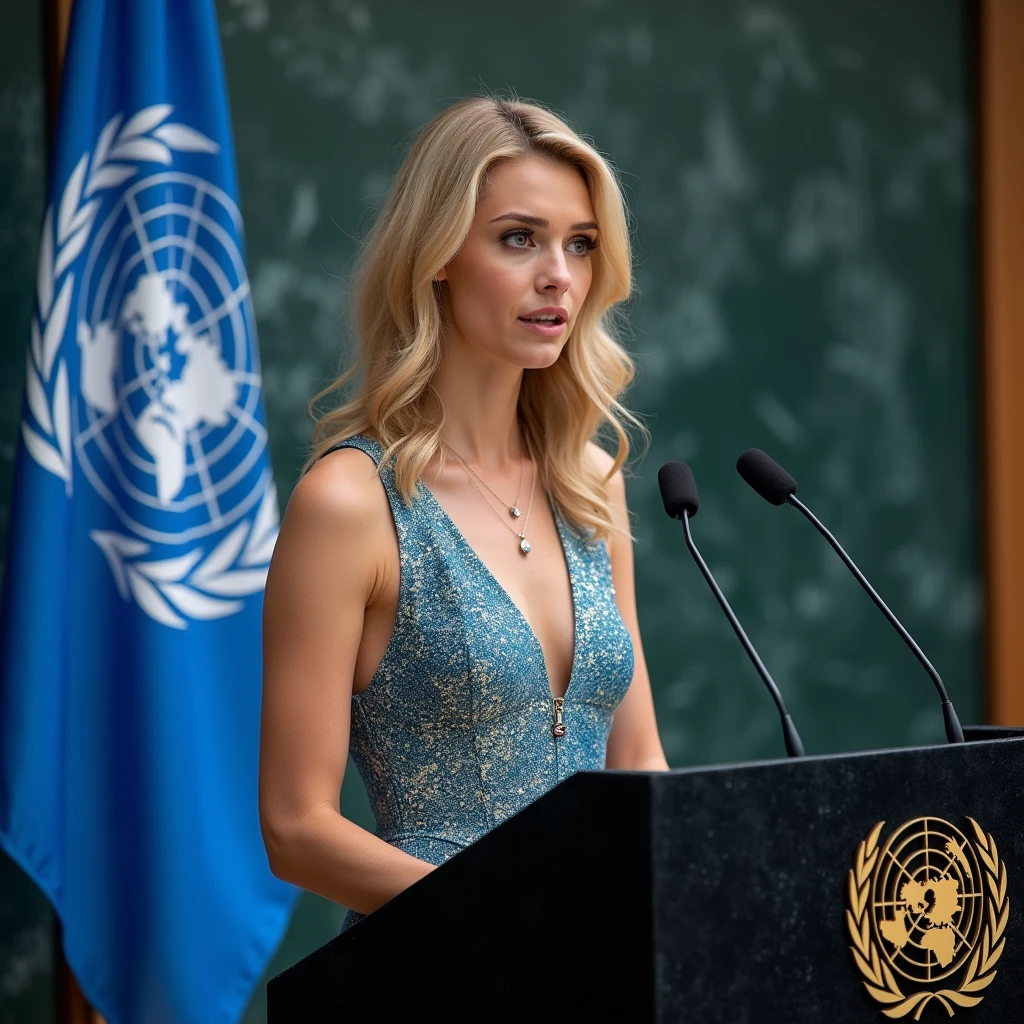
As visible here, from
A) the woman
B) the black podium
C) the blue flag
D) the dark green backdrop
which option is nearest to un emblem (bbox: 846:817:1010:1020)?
the black podium

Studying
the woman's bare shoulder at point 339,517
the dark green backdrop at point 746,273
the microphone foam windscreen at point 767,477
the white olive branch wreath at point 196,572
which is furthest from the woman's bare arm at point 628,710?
the dark green backdrop at point 746,273

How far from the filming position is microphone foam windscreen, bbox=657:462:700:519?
1589mm

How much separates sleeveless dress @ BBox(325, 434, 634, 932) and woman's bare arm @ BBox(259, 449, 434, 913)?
3.2 inches

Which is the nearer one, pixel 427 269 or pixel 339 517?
pixel 339 517

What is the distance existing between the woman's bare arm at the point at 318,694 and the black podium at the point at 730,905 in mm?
274

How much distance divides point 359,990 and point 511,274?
0.99m

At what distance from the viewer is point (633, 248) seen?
391 centimetres

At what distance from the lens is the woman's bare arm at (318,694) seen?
1646 mm

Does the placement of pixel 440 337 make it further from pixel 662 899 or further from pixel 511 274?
pixel 662 899

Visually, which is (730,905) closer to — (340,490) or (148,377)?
(340,490)

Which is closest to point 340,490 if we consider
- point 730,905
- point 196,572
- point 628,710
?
point 628,710

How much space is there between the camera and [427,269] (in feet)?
6.48

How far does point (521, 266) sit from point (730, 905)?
1.06m

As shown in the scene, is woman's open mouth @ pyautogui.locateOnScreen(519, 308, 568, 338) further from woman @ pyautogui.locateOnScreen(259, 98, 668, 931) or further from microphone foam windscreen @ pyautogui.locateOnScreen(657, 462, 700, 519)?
microphone foam windscreen @ pyautogui.locateOnScreen(657, 462, 700, 519)
